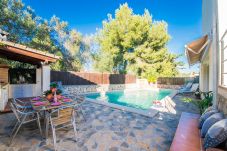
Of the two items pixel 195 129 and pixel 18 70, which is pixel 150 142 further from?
pixel 18 70

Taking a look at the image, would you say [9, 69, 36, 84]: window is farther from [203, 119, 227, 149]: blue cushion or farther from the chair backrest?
[203, 119, 227, 149]: blue cushion

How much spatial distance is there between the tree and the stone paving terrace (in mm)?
17824

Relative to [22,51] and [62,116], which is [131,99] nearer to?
[22,51]

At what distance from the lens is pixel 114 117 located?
525 centimetres

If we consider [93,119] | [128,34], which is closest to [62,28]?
[128,34]

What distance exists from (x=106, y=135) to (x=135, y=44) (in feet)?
67.0

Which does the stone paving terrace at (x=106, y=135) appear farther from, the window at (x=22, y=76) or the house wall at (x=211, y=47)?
the window at (x=22, y=76)

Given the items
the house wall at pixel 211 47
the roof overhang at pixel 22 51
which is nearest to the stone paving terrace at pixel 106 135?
the house wall at pixel 211 47

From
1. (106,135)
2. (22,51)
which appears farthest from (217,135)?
(22,51)

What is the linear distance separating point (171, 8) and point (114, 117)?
754 inches

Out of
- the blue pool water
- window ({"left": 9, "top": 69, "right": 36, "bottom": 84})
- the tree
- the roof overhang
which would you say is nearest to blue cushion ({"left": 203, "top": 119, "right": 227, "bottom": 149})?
the roof overhang

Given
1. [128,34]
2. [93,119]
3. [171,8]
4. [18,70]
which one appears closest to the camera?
[93,119]

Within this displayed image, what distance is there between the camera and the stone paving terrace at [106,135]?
3123 mm

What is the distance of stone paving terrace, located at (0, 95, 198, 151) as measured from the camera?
3123 millimetres
